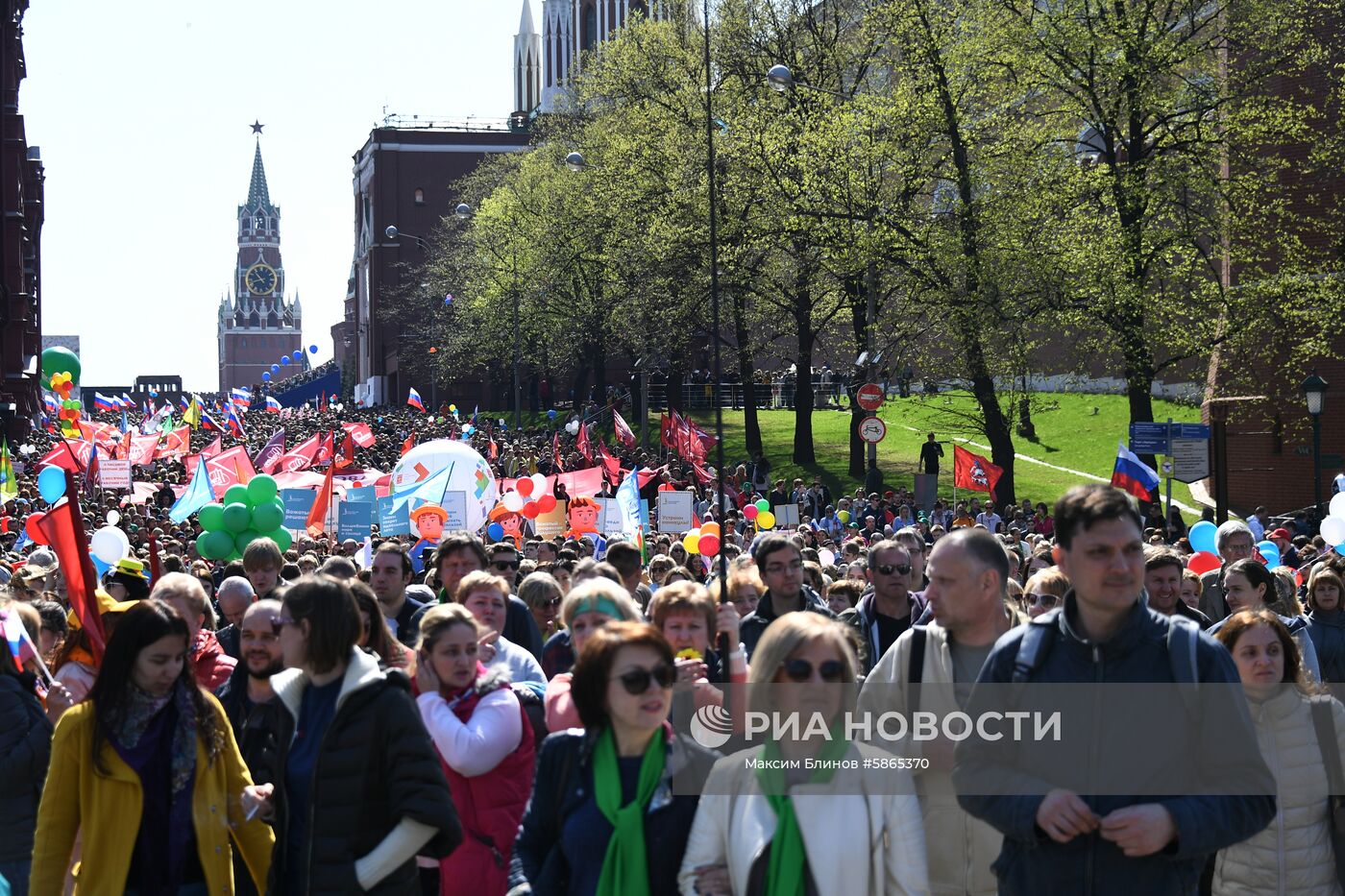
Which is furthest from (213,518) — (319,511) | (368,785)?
(368,785)

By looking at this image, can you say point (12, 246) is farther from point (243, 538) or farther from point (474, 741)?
point (474, 741)

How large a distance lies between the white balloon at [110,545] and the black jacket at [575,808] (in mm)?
8847

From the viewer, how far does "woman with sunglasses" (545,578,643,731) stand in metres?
6.25

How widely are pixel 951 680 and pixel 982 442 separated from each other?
41.4 metres

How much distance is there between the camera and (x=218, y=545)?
55.3 feet

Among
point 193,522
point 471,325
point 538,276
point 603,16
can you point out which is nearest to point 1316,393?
point 193,522

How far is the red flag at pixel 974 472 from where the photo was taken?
25688mm

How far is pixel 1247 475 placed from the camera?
33.6 metres

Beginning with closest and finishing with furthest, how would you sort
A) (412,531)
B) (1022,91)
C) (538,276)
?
(412,531) → (1022,91) → (538,276)

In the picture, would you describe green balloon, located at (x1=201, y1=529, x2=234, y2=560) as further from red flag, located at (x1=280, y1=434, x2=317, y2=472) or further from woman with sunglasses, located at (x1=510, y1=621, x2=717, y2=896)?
red flag, located at (x1=280, y1=434, x2=317, y2=472)

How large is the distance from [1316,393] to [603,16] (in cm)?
9248

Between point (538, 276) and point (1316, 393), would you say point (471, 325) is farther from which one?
point (1316, 393)

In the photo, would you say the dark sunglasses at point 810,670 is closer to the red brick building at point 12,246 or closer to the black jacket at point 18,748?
the black jacket at point 18,748

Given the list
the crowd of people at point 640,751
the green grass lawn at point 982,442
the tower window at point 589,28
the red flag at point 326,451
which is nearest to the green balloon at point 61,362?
the red flag at point 326,451
